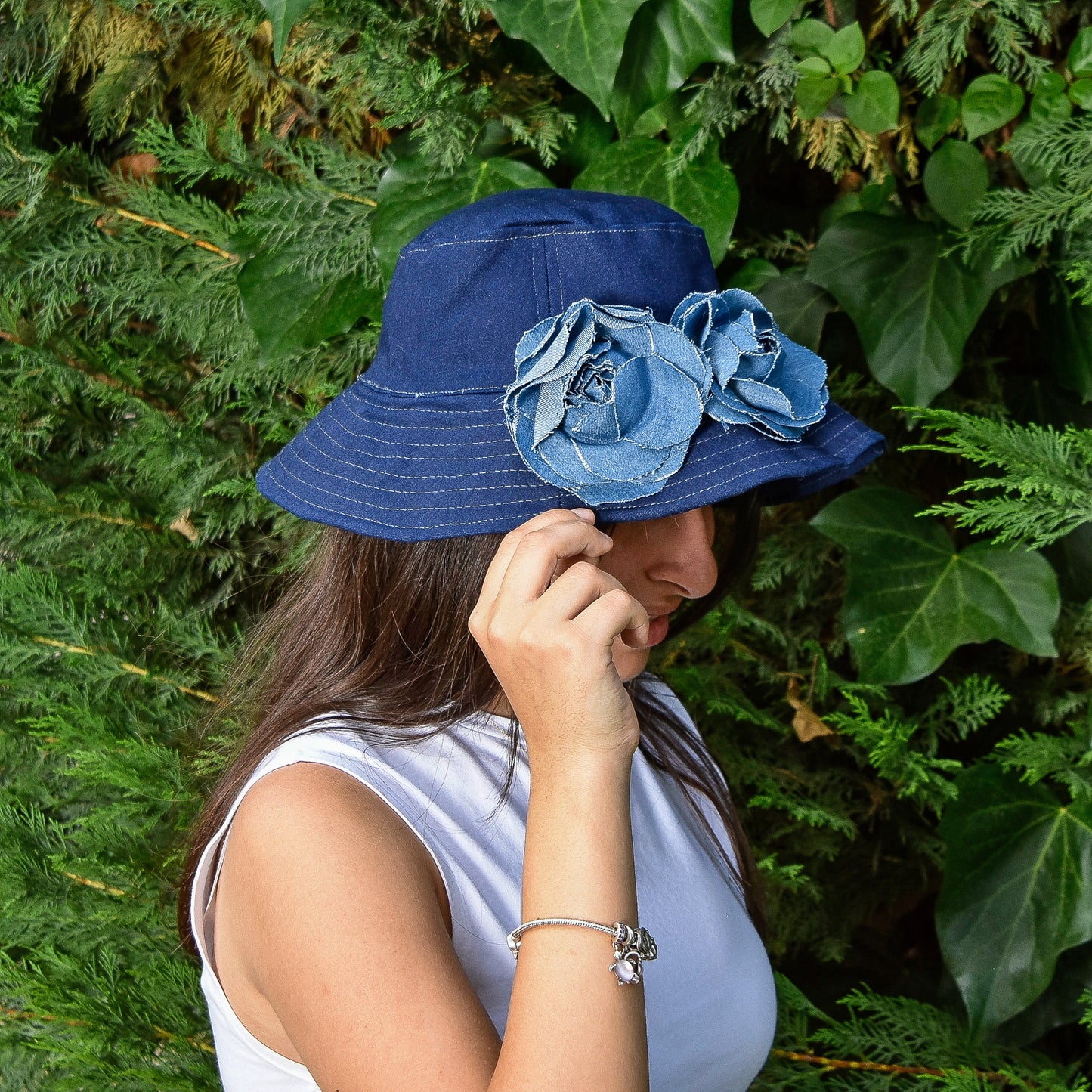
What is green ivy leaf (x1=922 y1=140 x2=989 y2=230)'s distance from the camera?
1464mm

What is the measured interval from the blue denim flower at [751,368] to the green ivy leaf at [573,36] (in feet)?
1.65

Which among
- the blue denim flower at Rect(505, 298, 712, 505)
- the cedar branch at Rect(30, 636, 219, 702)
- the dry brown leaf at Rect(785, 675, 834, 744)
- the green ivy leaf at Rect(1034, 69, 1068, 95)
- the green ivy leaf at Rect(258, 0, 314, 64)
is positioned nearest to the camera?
the blue denim flower at Rect(505, 298, 712, 505)

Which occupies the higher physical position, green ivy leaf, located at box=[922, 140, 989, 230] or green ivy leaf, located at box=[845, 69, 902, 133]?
green ivy leaf, located at box=[845, 69, 902, 133]

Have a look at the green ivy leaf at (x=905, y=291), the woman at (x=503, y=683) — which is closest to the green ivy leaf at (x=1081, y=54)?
the green ivy leaf at (x=905, y=291)

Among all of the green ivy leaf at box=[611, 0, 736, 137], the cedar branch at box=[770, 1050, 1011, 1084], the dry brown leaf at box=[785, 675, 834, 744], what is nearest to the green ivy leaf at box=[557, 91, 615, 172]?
the green ivy leaf at box=[611, 0, 736, 137]

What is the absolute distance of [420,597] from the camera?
1011mm

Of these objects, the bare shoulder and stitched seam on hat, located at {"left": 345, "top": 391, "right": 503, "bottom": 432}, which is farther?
stitched seam on hat, located at {"left": 345, "top": 391, "right": 503, "bottom": 432}

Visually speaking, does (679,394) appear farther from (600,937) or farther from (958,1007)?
(958,1007)

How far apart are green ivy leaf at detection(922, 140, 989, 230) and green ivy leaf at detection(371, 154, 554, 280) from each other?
0.56 m

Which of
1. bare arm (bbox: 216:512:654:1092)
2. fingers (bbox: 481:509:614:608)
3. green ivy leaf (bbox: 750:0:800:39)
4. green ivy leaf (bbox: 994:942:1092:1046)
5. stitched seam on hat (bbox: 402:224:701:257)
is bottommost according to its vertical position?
green ivy leaf (bbox: 994:942:1092:1046)

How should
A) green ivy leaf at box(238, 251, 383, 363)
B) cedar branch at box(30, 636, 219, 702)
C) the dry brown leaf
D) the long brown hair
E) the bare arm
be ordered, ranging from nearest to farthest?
the bare arm
the long brown hair
green ivy leaf at box(238, 251, 383, 363)
the dry brown leaf
cedar branch at box(30, 636, 219, 702)

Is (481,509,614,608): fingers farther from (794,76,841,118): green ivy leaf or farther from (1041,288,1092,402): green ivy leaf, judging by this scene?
(1041,288,1092,402): green ivy leaf

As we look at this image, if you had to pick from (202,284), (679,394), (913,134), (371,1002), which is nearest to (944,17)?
(913,134)

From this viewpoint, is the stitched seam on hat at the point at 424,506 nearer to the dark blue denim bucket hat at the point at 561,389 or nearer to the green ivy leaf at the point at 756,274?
the dark blue denim bucket hat at the point at 561,389
